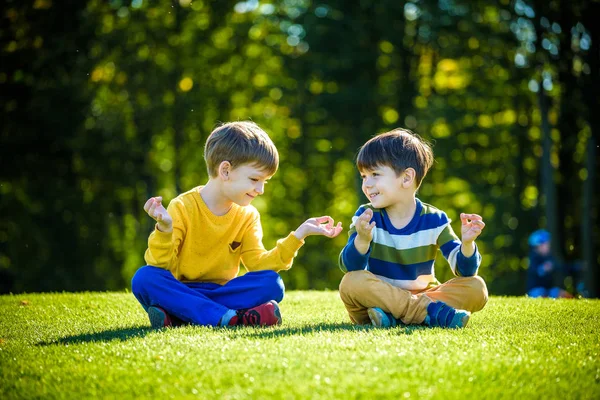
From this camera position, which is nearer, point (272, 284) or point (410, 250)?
point (410, 250)

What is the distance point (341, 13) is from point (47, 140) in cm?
837

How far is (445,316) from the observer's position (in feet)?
15.9

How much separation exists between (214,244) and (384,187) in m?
1.30

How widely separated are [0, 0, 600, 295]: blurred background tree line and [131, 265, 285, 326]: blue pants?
11965 mm

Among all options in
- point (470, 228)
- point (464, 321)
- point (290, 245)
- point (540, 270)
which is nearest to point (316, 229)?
point (290, 245)

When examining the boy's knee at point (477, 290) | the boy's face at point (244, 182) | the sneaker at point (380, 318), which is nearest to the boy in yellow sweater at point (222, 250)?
the boy's face at point (244, 182)

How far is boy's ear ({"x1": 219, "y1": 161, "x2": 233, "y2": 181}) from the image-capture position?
17.3 feet

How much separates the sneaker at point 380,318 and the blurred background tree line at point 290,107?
11826 millimetres

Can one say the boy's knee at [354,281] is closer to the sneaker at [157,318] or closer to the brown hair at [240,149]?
the brown hair at [240,149]

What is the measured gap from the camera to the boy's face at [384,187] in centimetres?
508

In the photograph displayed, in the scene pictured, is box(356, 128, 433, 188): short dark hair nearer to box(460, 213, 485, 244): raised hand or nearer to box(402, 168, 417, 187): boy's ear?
box(402, 168, 417, 187): boy's ear

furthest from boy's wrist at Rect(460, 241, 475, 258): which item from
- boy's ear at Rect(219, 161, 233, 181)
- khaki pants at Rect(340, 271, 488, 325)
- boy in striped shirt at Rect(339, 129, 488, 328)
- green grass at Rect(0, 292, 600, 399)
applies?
boy's ear at Rect(219, 161, 233, 181)

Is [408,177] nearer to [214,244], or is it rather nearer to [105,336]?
[214,244]

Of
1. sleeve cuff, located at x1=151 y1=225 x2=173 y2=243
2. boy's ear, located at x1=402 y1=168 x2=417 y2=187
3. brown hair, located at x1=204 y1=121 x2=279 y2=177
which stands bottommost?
sleeve cuff, located at x1=151 y1=225 x2=173 y2=243
